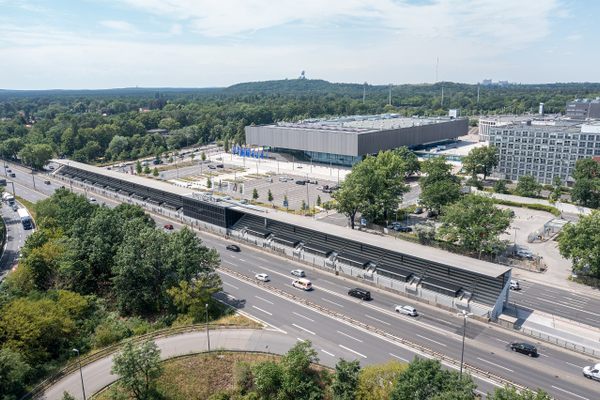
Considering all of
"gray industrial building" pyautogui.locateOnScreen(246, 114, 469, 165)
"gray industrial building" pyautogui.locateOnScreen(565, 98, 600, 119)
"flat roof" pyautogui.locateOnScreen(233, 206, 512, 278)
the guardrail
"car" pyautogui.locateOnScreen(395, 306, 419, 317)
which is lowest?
the guardrail

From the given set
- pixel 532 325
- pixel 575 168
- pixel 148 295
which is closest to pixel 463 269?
pixel 532 325

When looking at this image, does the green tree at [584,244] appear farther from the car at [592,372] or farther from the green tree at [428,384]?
the green tree at [428,384]

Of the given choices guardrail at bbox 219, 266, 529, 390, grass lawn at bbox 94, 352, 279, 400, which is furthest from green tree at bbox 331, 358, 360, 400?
guardrail at bbox 219, 266, 529, 390

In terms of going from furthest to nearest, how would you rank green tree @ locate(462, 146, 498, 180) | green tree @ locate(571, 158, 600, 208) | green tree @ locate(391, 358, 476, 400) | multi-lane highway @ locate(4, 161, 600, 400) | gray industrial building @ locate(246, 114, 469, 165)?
gray industrial building @ locate(246, 114, 469, 165) → green tree @ locate(462, 146, 498, 180) → green tree @ locate(571, 158, 600, 208) → multi-lane highway @ locate(4, 161, 600, 400) → green tree @ locate(391, 358, 476, 400)

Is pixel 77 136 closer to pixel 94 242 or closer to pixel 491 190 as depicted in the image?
pixel 94 242

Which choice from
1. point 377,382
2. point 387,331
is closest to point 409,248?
point 387,331

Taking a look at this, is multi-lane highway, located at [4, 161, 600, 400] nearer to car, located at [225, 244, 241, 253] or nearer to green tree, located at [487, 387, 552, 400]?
car, located at [225, 244, 241, 253]

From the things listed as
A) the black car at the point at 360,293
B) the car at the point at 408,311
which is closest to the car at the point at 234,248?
the black car at the point at 360,293

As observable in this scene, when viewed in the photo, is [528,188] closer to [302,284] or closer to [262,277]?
[302,284]
